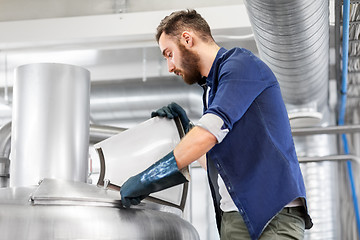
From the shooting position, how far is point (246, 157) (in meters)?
1.23

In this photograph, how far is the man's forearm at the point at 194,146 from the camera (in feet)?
3.82

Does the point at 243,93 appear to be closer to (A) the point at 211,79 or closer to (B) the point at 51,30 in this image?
(A) the point at 211,79

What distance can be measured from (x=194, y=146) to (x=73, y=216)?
399 millimetres

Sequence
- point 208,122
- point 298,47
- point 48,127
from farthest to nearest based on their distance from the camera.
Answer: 1. point 298,47
2. point 48,127
3. point 208,122

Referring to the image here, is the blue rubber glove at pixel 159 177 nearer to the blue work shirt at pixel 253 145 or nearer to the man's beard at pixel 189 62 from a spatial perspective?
the blue work shirt at pixel 253 145

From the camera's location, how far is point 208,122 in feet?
3.78

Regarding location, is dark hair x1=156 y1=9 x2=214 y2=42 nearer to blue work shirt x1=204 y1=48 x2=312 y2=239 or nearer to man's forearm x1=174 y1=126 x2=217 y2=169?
blue work shirt x1=204 y1=48 x2=312 y2=239

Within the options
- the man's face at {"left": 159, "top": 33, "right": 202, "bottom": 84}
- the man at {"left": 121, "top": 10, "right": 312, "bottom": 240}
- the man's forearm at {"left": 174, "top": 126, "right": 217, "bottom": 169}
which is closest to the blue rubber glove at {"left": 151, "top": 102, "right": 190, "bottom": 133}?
the man's face at {"left": 159, "top": 33, "right": 202, "bottom": 84}

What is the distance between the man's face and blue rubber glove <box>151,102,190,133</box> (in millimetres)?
253

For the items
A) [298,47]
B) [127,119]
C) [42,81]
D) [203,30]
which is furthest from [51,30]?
[203,30]

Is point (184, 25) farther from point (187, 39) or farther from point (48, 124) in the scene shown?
point (48, 124)

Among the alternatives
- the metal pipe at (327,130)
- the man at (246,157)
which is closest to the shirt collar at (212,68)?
the man at (246,157)

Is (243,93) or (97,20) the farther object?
(97,20)

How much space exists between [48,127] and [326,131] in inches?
83.3
